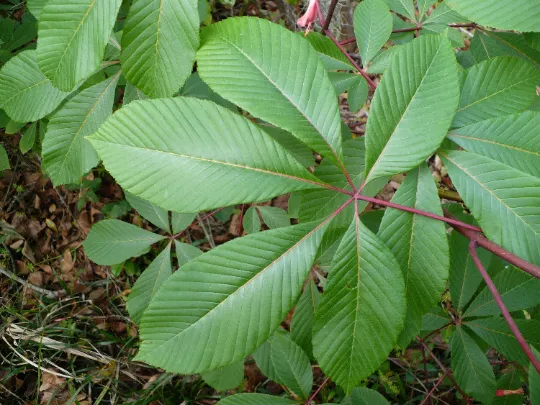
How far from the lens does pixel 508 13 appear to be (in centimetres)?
76

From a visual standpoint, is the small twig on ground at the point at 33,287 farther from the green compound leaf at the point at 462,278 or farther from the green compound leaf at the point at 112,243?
the green compound leaf at the point at 462,278

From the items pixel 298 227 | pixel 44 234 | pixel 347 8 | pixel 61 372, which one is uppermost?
pixel 347 8

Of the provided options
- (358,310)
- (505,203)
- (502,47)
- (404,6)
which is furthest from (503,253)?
(404,6)

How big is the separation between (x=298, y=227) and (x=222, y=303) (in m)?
0.21

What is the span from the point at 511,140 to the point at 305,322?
32.6 inches

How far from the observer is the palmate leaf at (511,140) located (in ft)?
3.19

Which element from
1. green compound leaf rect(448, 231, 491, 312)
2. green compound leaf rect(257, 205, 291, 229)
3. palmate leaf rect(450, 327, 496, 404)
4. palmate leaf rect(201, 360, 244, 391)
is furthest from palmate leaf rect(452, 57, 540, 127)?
palmate leaf rect(201, 360, 244, 391)

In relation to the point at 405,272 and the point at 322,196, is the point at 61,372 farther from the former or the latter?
the point at 405,272

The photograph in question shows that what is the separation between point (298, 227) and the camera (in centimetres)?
86

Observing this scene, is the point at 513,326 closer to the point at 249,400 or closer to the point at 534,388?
the point at 534,388

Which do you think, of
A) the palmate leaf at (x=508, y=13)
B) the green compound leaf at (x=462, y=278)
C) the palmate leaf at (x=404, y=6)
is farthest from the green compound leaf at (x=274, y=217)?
the palmate leaf at (x=508, y=13)

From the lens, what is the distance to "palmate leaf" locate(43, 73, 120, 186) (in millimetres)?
1257

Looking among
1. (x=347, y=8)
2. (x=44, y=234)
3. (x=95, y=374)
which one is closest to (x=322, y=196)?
(x=95, y=374)

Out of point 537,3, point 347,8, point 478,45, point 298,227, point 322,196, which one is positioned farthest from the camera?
point 347,8
